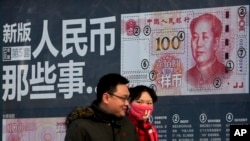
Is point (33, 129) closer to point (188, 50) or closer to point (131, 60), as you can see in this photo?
point (131, 60)

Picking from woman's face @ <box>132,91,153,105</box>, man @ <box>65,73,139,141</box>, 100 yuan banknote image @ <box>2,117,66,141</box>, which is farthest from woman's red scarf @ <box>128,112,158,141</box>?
100 yuan banknote image @ <box>2,117,66,141</box>

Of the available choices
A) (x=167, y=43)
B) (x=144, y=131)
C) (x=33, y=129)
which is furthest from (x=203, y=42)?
(x=144, y=131)

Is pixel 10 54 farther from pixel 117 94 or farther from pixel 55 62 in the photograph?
pixel 117 94

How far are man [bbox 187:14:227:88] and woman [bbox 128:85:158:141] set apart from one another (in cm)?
240

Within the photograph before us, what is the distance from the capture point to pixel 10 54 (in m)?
10.1

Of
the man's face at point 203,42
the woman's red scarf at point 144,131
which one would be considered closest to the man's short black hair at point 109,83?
the woman's red scarf at point 144,131

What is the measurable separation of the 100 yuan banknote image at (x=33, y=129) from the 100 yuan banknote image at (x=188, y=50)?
1.05m

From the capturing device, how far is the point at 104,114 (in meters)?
5.57

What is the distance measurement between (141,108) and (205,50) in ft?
8.61

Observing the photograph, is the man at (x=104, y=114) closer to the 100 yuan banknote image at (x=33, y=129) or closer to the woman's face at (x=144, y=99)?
the woman's face at (x=144, y=99)

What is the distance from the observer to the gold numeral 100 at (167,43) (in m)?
9.26

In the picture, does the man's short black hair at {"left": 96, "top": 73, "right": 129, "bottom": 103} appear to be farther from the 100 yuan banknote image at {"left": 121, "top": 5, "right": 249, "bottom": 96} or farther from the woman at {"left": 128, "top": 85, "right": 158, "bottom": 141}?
the 100 yuan banknote image at {"left": 121, "top": 5, "right": 249, "bottom": 96}

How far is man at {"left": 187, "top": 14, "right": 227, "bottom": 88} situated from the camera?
29.7ft

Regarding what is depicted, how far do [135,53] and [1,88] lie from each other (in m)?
1.75
